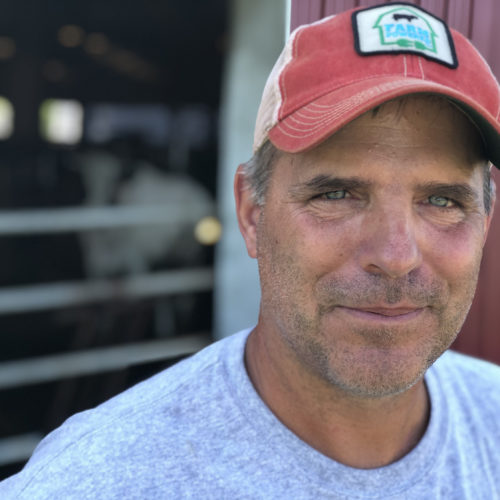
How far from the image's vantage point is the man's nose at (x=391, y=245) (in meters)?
1.20

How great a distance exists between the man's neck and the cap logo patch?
2.41 ft

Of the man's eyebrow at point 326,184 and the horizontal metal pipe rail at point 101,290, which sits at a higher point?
the man's eyebrow at point 326,184

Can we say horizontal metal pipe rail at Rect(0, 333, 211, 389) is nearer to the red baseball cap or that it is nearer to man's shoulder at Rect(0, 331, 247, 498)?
man's shoulder at Rect(0, 331, 247, 498)

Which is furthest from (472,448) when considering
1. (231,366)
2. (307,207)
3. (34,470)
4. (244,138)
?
(244,138)

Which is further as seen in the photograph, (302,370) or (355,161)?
(302,370)

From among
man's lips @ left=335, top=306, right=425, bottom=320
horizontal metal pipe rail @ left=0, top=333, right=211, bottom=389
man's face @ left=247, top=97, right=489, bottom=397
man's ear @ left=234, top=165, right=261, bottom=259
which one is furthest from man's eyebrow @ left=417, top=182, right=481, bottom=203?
horizontal metal pipe rail @ left=0, top=333, right=211, bottom=389

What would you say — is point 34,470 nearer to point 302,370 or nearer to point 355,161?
point 302,370

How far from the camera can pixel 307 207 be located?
1.32 metres

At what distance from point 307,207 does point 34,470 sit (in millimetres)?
794

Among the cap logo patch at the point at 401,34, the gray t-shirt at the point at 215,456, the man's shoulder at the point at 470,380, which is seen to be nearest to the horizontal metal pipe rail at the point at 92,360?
the gray t-shirt at the point at 215,456

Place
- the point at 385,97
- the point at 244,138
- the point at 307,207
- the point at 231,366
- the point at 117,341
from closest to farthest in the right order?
the point at 385,97, the point at 307,207, the point at 231,366, the point at 244,138, the point at 117,341

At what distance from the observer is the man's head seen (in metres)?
1.24

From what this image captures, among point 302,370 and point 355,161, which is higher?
point 355,161

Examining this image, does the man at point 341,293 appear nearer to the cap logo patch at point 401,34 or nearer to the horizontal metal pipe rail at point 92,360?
the cap logo patch at point 401,34
